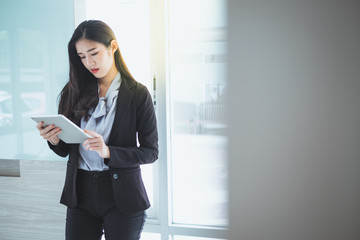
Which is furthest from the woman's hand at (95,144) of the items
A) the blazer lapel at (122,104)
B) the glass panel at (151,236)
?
the glass panel at (151,236)

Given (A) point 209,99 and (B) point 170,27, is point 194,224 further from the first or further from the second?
(B) point 170,27

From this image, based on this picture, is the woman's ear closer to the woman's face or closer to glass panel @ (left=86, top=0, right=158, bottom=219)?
the woman's face

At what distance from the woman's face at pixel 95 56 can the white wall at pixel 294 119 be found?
2.34 ft

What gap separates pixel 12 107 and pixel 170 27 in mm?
1076

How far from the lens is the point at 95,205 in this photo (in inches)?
48.5

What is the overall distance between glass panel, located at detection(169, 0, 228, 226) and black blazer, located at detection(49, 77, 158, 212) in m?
0.49

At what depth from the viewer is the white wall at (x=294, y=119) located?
29.1 inches

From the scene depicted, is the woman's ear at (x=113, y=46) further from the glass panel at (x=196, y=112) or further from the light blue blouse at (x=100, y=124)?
the glass panel at (x=196, y=112)

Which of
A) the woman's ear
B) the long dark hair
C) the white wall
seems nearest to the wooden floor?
the long dark hair

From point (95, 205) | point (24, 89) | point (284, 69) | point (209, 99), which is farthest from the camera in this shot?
point (24, 89)

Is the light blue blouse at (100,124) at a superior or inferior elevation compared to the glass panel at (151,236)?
superior

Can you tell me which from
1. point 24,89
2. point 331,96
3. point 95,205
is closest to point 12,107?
point 24,89

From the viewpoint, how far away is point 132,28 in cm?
181

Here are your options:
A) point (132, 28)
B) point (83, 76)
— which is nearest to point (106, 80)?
point (83, 76)
